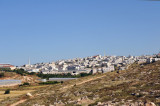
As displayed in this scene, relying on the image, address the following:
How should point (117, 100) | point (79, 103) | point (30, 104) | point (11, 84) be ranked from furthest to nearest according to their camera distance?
point (11, 84) < point (30, 104) < point (79, 103) < point (117, 100)

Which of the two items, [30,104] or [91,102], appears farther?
[30,104]

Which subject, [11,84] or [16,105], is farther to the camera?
[11,84]

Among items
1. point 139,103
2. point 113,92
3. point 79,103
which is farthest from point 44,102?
point 139,103

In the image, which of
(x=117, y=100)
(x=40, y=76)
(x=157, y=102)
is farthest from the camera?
(x=40, y=76)

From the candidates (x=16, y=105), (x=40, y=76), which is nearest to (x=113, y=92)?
(x=16, y=105)

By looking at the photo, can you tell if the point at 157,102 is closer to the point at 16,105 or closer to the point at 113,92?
the point at 113,92

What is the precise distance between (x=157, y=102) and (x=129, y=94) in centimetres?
857

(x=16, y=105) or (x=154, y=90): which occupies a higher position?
(x=154, y=90)

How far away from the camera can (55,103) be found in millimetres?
43688

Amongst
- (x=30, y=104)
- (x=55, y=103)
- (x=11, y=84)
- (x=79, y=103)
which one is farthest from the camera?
(x=11, y=84)

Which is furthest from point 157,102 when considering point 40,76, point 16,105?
point 40,76

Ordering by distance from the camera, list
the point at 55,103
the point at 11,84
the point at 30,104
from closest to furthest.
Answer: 1. the point at 55,103
2. the point at 30,104
3. the point at 11,84

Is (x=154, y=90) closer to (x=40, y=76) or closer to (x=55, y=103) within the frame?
(x=55, y=103)

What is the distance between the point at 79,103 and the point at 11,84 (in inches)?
3263
